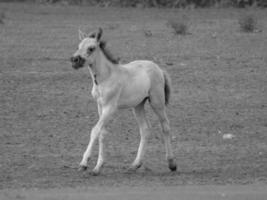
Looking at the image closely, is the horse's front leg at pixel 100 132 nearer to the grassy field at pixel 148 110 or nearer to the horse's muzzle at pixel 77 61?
the grassy field at pixel 148 110

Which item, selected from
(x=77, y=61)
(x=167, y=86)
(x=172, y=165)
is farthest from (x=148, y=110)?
(x=77, y=61)

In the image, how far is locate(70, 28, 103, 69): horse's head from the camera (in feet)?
35.5

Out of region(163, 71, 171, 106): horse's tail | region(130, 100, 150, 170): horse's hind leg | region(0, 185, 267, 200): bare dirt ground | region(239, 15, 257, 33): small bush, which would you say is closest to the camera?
region(0, 185, 267, 200): bare dirt ground

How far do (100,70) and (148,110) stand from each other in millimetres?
4886

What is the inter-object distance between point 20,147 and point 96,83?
2.30m

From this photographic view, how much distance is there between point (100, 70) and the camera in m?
11.0

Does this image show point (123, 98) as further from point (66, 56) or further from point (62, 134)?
point (66, 56)

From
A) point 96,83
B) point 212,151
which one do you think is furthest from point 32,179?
point 212,151

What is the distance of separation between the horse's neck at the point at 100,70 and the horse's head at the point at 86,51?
0.09 meters

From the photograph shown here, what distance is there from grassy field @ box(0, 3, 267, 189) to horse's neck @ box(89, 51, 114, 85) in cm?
114

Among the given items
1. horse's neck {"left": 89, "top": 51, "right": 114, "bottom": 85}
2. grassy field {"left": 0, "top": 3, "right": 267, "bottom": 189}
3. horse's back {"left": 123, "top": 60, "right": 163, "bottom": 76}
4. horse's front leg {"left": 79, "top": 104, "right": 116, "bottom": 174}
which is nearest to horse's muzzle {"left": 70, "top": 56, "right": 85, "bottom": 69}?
horse's neck {"left": 89, "top": 51, "right": 114, "bottom": 85}

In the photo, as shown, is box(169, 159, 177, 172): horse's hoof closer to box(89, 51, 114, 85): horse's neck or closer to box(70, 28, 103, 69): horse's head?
box(89, 51, 114, 85): horse's neck

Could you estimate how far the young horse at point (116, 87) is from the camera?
10.9 m

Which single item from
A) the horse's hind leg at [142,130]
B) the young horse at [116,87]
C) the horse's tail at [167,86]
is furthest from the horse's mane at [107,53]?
the horse's tail at [167,86]
